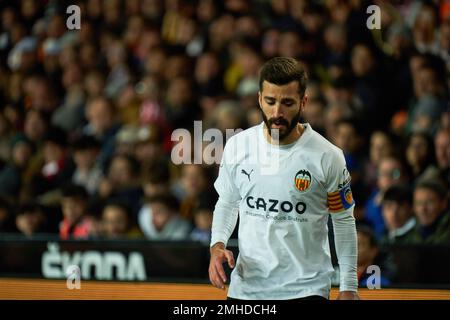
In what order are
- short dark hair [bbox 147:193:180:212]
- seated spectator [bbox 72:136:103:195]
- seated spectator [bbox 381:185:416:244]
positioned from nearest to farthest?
1. seated spectator [bbox 381:185:416:244]
2. short dark hair [bbox 147:193:180:212]
3. seated spectator [bbox 72:136:103:195]

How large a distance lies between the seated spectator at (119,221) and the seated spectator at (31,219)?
77 cm

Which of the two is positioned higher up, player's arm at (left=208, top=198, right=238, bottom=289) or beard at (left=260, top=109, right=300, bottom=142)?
beard at (left=260, top=109, right=300, bottom=142)

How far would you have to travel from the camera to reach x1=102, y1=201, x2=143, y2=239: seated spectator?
23.2ft

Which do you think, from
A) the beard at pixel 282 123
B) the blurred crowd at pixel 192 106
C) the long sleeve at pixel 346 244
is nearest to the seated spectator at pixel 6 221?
the blurred crowd at pixel 192 106

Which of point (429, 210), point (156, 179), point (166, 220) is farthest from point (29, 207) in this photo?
point (429, 210)

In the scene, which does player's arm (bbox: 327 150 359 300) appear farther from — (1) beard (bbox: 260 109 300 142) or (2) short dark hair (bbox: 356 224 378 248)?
(2) short dark hair (bbox: 356 224 378 248)

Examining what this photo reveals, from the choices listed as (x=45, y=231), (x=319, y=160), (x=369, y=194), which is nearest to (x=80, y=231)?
(x=45, y=231)

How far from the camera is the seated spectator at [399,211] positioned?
6258mm

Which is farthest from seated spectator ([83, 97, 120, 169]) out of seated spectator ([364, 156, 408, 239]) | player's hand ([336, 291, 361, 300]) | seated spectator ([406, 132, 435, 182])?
player's hand ([336, 291, 361, 300])

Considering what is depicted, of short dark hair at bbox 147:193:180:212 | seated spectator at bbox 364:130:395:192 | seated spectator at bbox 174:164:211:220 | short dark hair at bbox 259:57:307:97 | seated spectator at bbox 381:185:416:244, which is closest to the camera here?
short dark hair at bbox 259:57:307:97

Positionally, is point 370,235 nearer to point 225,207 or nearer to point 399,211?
point 399,211

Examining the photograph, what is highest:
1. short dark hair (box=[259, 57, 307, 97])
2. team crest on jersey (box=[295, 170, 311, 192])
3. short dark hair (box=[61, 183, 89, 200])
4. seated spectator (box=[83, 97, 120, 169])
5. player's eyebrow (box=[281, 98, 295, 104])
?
short dark hair (box=[259, 57, 307, 97])

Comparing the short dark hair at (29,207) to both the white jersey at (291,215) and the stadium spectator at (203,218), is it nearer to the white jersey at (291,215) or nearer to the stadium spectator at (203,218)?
the stadium spectator at (203,218)

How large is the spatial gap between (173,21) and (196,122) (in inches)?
72.0
